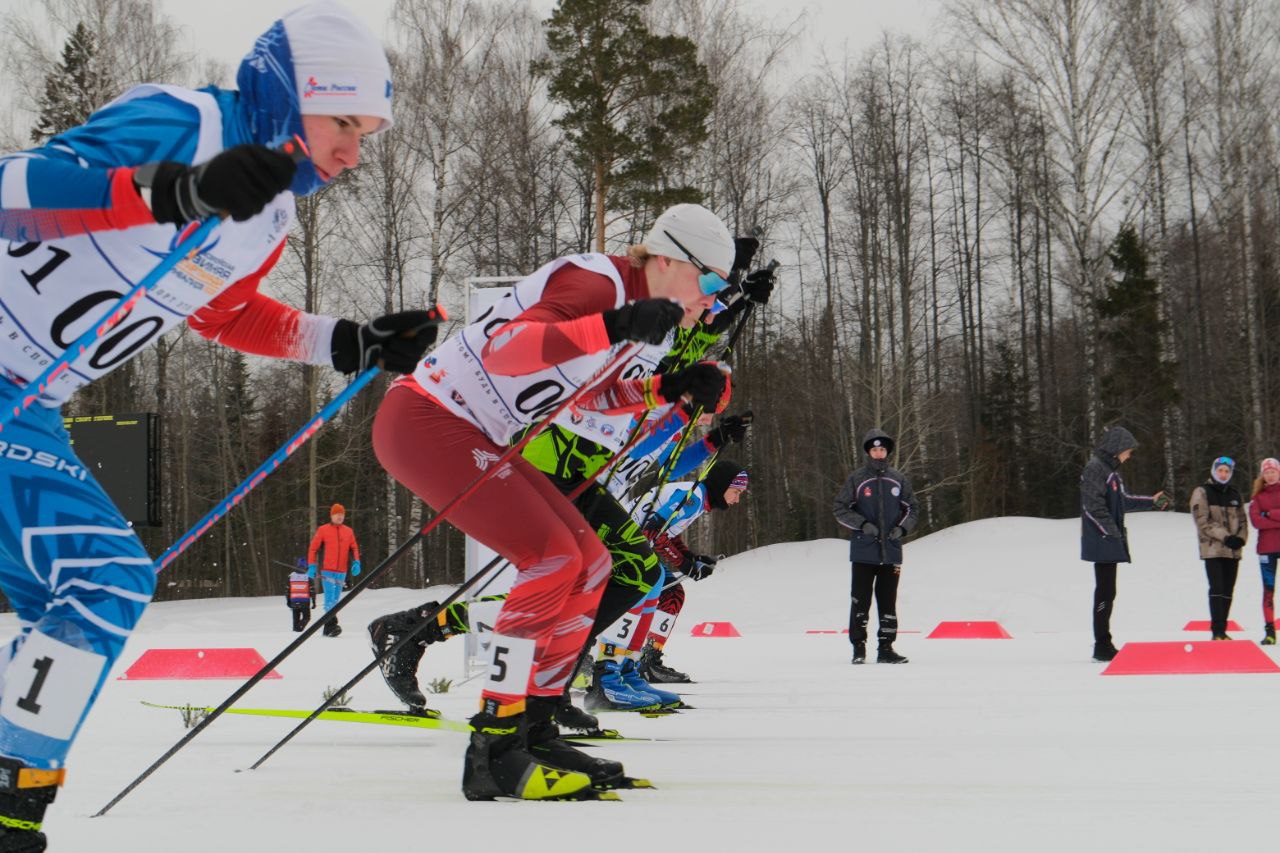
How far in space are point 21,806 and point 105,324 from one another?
2.58ft

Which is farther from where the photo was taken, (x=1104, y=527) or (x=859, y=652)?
(x=859, y=652)

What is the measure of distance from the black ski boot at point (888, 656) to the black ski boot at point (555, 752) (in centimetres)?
540

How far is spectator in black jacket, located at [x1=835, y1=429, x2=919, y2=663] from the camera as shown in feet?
28.3

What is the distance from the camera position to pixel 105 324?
6.39 feet

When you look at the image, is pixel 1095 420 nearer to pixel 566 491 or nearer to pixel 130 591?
pixel 566 491

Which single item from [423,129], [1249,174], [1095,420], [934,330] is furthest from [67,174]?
[934,330]

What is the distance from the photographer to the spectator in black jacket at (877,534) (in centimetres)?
863

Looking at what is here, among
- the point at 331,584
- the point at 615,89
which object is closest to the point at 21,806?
the point at 331,584

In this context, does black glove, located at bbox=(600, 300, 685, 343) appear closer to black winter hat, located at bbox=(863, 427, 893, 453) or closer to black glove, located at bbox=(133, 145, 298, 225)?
black glove, located at bbox=(133, 145, 298, 225)

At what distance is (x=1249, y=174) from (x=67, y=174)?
25.1 meters

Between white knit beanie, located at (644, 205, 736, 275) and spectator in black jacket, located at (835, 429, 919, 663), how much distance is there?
5.51 metres

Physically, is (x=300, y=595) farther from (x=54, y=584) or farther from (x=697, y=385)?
(x=54, y=584)

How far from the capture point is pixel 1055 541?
18141 mm

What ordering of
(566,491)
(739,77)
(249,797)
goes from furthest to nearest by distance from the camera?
(739,77) → (566,491) → (249,797)
